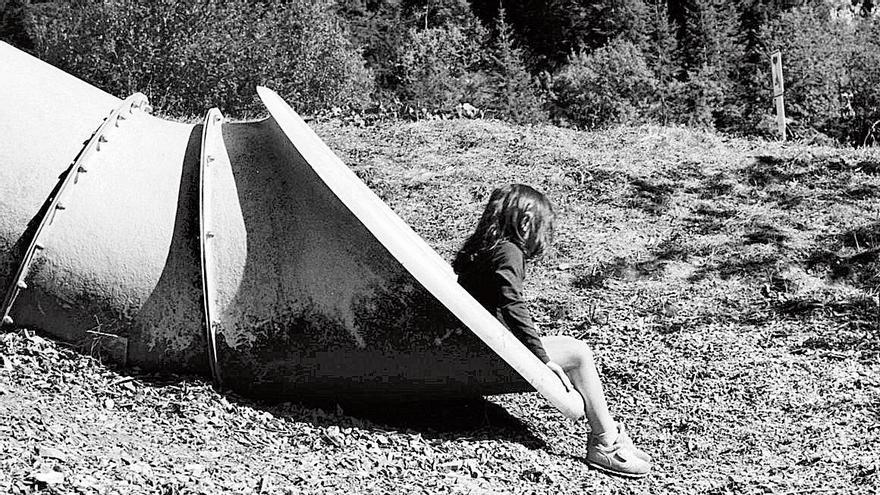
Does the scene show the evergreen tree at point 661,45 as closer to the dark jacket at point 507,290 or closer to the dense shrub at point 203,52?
the dense shrub at point 203,52

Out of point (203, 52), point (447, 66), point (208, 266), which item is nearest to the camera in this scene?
point (208, 266)

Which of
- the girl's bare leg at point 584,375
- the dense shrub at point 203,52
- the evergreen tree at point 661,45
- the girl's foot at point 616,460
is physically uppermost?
the evergreen tree at point 661,45

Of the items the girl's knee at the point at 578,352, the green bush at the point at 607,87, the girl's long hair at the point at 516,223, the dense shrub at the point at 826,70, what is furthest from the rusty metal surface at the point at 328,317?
the green bush at the point at 607,87

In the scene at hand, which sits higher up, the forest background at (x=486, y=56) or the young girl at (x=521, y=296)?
the forest background at (x=486, y=56)

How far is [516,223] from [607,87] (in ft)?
147

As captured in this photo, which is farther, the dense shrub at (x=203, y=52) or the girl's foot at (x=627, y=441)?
the dense shrub at (x=203, y=52)

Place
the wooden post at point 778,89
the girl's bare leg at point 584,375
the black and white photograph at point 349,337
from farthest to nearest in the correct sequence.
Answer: the wooden post at point 778,89, the girl's bare leg at point 584,375, the black and white photograph at point 349,337

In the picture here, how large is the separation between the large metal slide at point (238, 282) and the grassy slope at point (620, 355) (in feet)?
0.56

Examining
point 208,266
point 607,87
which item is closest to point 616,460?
point 208,266

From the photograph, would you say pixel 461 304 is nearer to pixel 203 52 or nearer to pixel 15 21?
pixel 203 52

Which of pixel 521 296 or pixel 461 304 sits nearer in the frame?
pixel 461 304

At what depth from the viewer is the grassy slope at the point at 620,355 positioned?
13.0 ft

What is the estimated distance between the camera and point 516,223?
4387 mm

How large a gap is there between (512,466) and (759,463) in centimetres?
124
